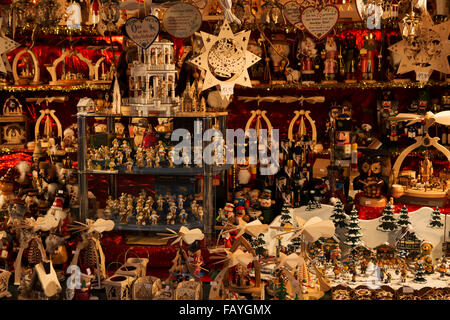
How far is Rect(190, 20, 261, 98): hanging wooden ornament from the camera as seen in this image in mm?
3930

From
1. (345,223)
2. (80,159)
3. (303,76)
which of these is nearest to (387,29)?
(303,76)

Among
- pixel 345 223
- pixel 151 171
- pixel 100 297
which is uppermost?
pixel 151 171

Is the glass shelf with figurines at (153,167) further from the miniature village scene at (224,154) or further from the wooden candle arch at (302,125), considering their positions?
the wooden candle arch at (302,125)

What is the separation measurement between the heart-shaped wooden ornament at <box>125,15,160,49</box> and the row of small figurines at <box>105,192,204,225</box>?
3.42 feet

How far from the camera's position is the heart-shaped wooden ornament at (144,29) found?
3785 mm

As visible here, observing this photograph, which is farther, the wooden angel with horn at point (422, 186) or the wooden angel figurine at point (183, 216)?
the wooden angel with horn at point (422, 186)

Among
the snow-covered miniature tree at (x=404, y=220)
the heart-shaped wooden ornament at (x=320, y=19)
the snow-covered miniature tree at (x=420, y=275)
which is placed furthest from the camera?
the heart-shaped wooden ornament at (x=320, y=19)

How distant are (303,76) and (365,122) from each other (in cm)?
72

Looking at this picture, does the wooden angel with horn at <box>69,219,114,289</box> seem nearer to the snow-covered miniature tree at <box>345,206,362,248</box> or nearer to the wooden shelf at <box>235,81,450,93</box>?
the snow-covered miniature tree at <box>345,206,362,248</box>

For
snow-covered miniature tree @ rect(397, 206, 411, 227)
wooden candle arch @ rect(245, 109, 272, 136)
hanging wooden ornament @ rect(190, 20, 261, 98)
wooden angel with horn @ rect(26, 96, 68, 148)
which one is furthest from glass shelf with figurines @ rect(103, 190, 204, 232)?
wooden angel with horn @ rect(26, 96, 68, 148)

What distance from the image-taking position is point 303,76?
A: 5473mm

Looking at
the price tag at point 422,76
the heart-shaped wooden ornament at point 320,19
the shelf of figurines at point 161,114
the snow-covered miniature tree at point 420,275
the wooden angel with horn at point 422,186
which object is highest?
the heart-shaped wooden ornament at point 320,19

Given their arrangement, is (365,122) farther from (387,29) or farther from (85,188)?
(85,188)

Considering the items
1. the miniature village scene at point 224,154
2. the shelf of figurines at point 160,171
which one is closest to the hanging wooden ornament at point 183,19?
the miniature village scene at point 224,154
